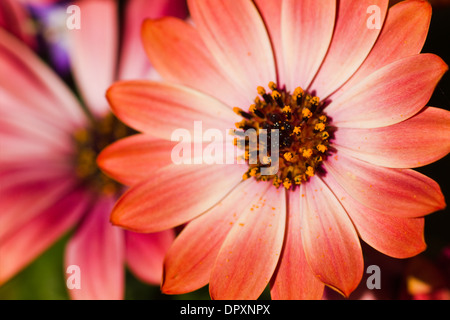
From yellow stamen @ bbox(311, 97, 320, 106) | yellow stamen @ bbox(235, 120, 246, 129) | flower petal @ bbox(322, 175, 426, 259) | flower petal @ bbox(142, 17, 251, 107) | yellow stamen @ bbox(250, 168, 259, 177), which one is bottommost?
flower petal @ bbox(322, 175, 426, 259)

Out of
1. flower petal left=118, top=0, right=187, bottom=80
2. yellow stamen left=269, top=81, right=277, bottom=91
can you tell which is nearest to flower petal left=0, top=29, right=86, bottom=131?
flower petal left=118, top=0, right=187, bottom=80

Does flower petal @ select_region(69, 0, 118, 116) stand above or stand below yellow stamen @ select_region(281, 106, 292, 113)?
above

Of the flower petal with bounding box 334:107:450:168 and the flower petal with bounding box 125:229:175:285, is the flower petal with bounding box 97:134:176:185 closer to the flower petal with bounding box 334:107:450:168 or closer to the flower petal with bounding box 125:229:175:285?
the flower petal with bounding box 125:229:175:285

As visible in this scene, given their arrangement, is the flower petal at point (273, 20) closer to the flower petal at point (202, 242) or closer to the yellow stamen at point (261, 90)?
the yellow stamen at point (261, 90)

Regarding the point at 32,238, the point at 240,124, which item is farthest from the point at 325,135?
the point at 32,238

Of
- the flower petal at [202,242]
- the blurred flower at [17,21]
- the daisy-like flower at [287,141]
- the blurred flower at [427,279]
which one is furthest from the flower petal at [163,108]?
the blurred flower at [427,279]
